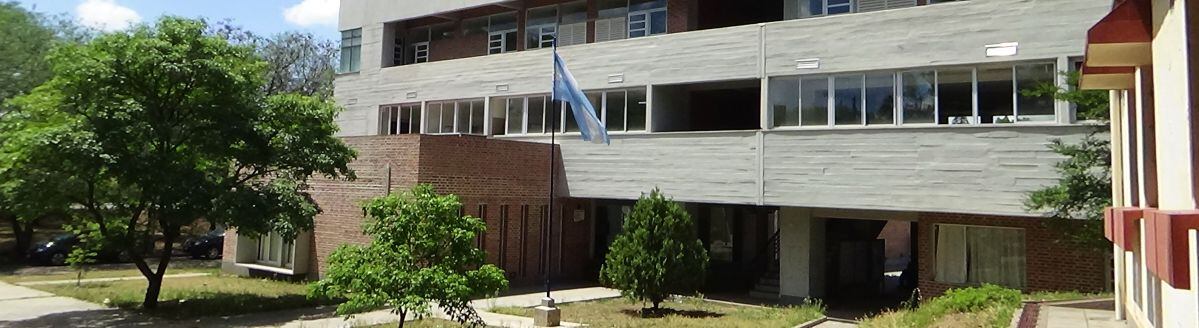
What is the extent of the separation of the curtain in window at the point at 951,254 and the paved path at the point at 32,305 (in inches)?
744

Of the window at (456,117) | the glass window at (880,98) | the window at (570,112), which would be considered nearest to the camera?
the glass window at (880,98)

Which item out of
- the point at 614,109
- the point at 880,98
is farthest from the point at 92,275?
the point at 880,98

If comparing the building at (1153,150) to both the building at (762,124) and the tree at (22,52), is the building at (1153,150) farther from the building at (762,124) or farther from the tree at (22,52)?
the tree at (22,52)

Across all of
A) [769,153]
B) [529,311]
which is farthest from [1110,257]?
[529,311]

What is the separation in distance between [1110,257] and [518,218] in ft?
46.2

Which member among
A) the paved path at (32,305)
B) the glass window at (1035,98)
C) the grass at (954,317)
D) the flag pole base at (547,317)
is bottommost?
the paved path at (32,305)

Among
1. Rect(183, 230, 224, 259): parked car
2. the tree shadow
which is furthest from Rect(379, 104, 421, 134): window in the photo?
the tree shadow

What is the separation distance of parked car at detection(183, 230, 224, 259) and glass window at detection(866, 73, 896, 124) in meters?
26.2

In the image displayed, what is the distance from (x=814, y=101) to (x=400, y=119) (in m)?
15.0

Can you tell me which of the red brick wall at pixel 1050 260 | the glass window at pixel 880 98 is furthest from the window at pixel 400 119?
the red brick wall at pixel 1050 260

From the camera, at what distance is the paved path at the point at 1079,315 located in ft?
34.6

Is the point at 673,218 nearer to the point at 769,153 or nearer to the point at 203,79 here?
the point at 769,153

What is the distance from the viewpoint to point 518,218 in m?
22.3

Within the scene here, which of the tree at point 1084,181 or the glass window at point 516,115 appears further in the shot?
the glass window at point 516,115
